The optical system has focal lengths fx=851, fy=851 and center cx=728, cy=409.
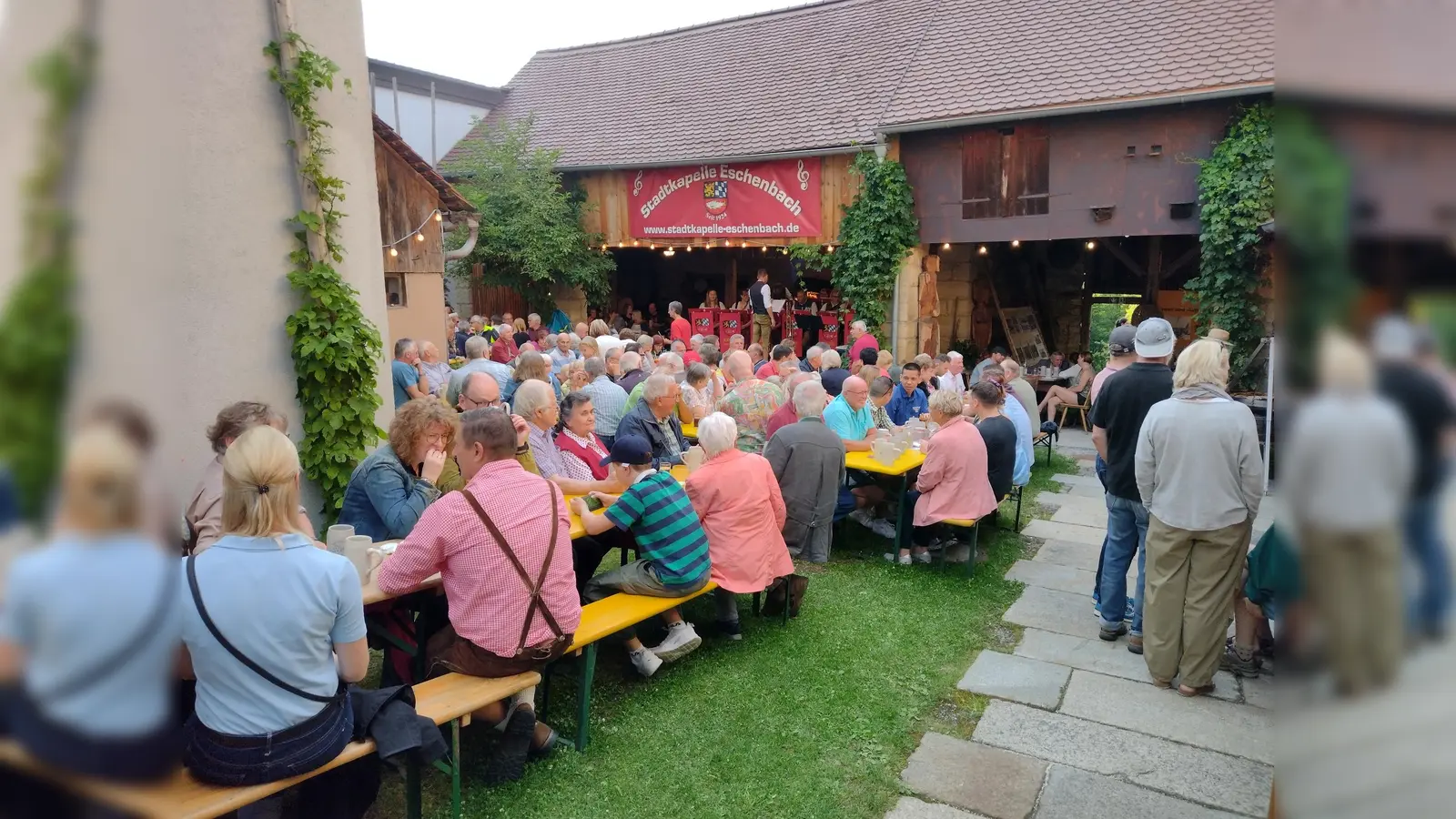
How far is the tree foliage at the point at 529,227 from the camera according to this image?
15844 mm

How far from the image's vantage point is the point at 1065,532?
7414 mm

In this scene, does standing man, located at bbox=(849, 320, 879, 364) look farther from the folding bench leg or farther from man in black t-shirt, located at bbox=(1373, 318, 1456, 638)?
man in black t-shirt, located at bbox=(1373, 318, 1456, 638)

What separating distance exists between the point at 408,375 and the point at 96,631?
335 inches

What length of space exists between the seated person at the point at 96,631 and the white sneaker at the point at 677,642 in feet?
14.3

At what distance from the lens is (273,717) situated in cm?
258

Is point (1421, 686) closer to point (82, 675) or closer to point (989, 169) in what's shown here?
point (82, 675)

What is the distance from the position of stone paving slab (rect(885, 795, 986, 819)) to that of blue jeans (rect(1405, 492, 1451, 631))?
3.54 m

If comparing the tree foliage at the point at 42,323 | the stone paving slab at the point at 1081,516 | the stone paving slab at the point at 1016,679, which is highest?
the tree foliage at the point at 42,323

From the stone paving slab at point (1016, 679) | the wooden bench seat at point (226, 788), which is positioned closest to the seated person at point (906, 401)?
the stone paving slab at point (1016, 679)

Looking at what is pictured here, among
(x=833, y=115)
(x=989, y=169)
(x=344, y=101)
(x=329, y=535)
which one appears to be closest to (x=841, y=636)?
(x=329, y=535)

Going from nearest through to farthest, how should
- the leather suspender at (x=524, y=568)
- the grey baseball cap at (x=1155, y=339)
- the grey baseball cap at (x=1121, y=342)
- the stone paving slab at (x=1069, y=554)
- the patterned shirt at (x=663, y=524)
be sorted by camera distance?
the leather suspender at (x=524, y=568), the patterned shirt at (x=663, y=524), the grey baseball cap at (x=1155, y=339), the grey baseball cap at (x=1121, y=342), the stone paving slab at (x=1069, y=554)

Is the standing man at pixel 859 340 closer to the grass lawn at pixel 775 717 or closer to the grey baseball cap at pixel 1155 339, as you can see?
the grass lawn at pixel 775 717

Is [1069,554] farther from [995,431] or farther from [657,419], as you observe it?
[657,419]

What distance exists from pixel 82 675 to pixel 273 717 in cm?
267
